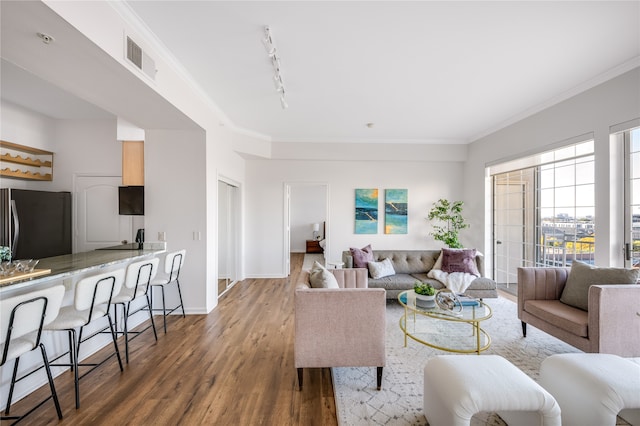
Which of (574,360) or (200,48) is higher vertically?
(200,48)

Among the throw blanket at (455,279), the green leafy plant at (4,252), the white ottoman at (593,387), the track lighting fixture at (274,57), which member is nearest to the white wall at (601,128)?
the throw blanket at (455,279)

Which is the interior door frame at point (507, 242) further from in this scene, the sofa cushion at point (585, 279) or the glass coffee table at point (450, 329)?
the glass coffee table at point (450, 329)

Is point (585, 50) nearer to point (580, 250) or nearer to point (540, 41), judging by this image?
point (540, 41)

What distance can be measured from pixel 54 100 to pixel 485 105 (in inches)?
237

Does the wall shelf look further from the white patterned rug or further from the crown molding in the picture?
the crown molding

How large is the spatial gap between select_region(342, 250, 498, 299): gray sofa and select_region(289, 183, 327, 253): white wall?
5690 mm

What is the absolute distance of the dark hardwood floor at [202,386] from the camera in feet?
5.93

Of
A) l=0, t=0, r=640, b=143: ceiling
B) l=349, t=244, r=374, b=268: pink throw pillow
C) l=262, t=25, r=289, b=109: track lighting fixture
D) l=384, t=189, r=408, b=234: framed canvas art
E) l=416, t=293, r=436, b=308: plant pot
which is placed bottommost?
l=416, t=293, r=436, b=308: plant pot

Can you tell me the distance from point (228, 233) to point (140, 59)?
327 cm

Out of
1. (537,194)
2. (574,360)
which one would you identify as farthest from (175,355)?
(537,194)

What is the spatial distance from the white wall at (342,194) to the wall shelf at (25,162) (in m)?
3.10

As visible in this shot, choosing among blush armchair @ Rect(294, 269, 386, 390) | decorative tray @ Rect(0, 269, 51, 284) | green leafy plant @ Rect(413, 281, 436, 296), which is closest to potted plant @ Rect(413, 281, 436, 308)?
green leafy plant @ Rect(413, 281, 436, 296)

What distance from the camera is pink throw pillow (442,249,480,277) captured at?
13.2 ft

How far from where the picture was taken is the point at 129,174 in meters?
3.63
